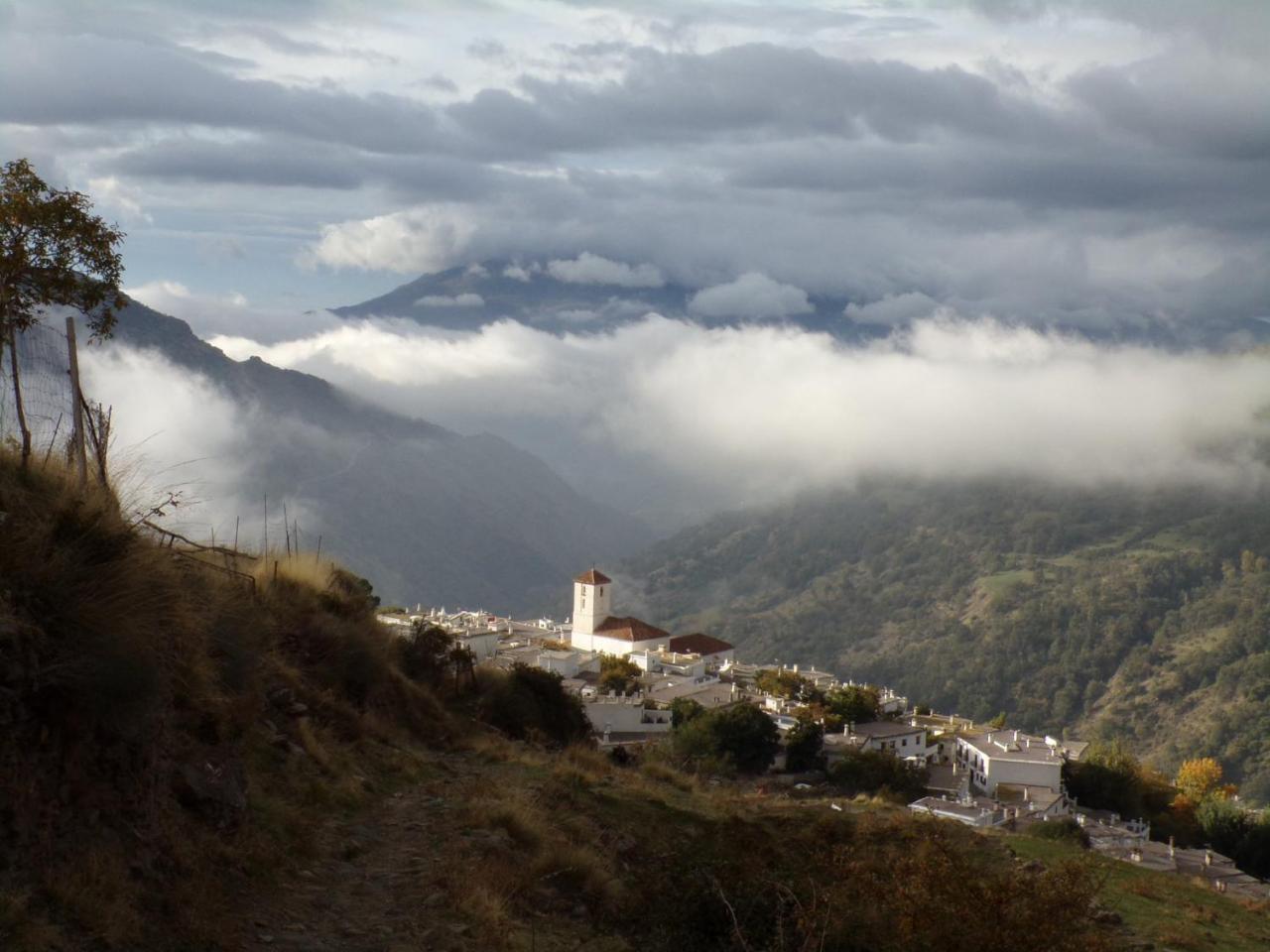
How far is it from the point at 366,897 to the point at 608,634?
6106cm

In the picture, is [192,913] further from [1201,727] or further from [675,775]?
[1201,727]

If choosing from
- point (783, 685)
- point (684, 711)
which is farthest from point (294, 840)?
point (783, 685)

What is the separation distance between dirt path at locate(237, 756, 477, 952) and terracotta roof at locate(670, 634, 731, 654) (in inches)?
2324

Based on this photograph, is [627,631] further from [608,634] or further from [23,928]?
[23,928]

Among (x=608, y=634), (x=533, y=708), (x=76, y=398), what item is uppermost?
(x=76, y=398)

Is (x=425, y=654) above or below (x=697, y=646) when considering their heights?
above

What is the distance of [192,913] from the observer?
6465 mm

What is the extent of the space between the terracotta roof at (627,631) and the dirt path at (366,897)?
2286 inches

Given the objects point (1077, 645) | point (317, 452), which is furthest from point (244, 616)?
point (317, 452)

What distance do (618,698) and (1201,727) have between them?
308 ft

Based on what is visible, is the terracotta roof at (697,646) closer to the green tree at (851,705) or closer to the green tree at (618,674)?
the green tree at (618,674)

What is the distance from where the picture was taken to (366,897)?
7.92 m

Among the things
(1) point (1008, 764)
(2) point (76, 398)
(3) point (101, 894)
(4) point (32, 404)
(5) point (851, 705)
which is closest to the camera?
(3) point (101, 894)

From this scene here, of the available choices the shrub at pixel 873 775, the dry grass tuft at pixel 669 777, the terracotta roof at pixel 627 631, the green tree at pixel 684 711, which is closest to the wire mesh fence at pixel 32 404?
the dry grass tuft at pixel 669 777
